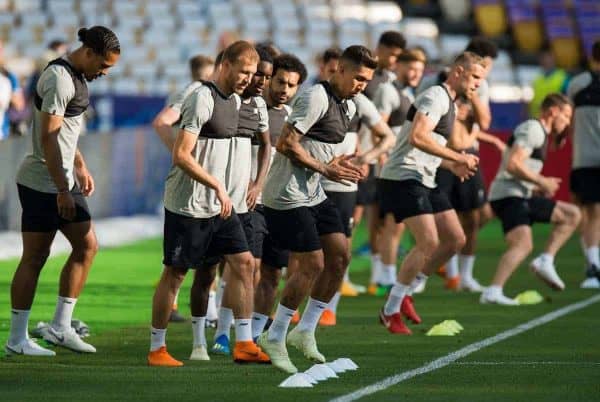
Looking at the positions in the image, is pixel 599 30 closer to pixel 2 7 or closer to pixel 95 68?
pixel 2 7

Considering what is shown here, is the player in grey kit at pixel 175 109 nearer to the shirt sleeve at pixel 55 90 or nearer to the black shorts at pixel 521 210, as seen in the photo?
the shirt sleeve at pixel 55 90

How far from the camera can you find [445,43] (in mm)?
37250

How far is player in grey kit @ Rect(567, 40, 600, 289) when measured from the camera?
1842 cm

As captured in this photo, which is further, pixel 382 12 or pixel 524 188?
pixel 382 12

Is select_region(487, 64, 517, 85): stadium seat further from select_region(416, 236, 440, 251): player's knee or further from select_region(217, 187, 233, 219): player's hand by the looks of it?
select_region(217, 187, 233, 219): player's hand

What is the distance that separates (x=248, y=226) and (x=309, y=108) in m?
0.97

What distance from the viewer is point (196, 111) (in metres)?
10.6

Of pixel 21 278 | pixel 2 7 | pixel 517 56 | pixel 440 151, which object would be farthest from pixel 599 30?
pixel 21 278

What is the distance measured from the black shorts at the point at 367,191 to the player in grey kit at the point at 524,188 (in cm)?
129

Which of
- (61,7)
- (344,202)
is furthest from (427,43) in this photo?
(344,202)

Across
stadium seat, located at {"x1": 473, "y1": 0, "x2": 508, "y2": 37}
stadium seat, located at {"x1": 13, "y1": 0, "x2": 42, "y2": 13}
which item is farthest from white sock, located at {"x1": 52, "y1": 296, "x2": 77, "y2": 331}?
stadium seat, located at {"x1": 13, "y1": 0, "x2": 42, "y2": 13}

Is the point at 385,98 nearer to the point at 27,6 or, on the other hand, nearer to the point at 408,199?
the point at 408,199

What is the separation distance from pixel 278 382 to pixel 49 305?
18.4ft

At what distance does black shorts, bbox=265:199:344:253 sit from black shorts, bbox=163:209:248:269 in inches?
16.2
